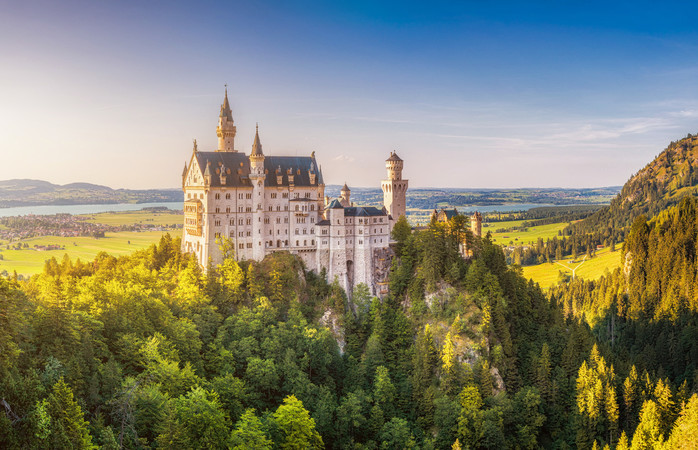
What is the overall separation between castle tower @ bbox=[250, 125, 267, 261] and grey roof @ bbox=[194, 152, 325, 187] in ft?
5.04

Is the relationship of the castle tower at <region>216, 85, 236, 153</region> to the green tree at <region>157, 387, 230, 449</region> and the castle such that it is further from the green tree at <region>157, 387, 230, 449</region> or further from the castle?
the green tree at <region>157, 387, 230, 449</region>

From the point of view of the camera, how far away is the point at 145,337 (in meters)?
60.8

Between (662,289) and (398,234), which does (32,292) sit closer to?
(398,234)

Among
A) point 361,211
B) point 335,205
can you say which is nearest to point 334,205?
point 335,205

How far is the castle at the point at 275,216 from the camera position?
273 ft

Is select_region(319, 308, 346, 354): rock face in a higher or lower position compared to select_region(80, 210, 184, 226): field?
lower

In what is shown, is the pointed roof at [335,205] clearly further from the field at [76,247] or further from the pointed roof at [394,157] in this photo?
the field at [76,247]

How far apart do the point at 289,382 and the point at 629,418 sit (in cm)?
5121

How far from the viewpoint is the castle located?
83.2 m

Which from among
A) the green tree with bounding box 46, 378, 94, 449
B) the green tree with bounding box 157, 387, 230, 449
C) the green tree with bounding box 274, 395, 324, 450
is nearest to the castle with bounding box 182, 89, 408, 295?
the green tree with bounding box 274, 395, 324, 450

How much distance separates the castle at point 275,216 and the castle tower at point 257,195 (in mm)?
164

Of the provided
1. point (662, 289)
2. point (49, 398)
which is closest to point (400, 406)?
point (49, 398)

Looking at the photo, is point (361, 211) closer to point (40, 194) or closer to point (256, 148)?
point (256, 148)

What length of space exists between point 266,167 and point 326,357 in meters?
33.7
